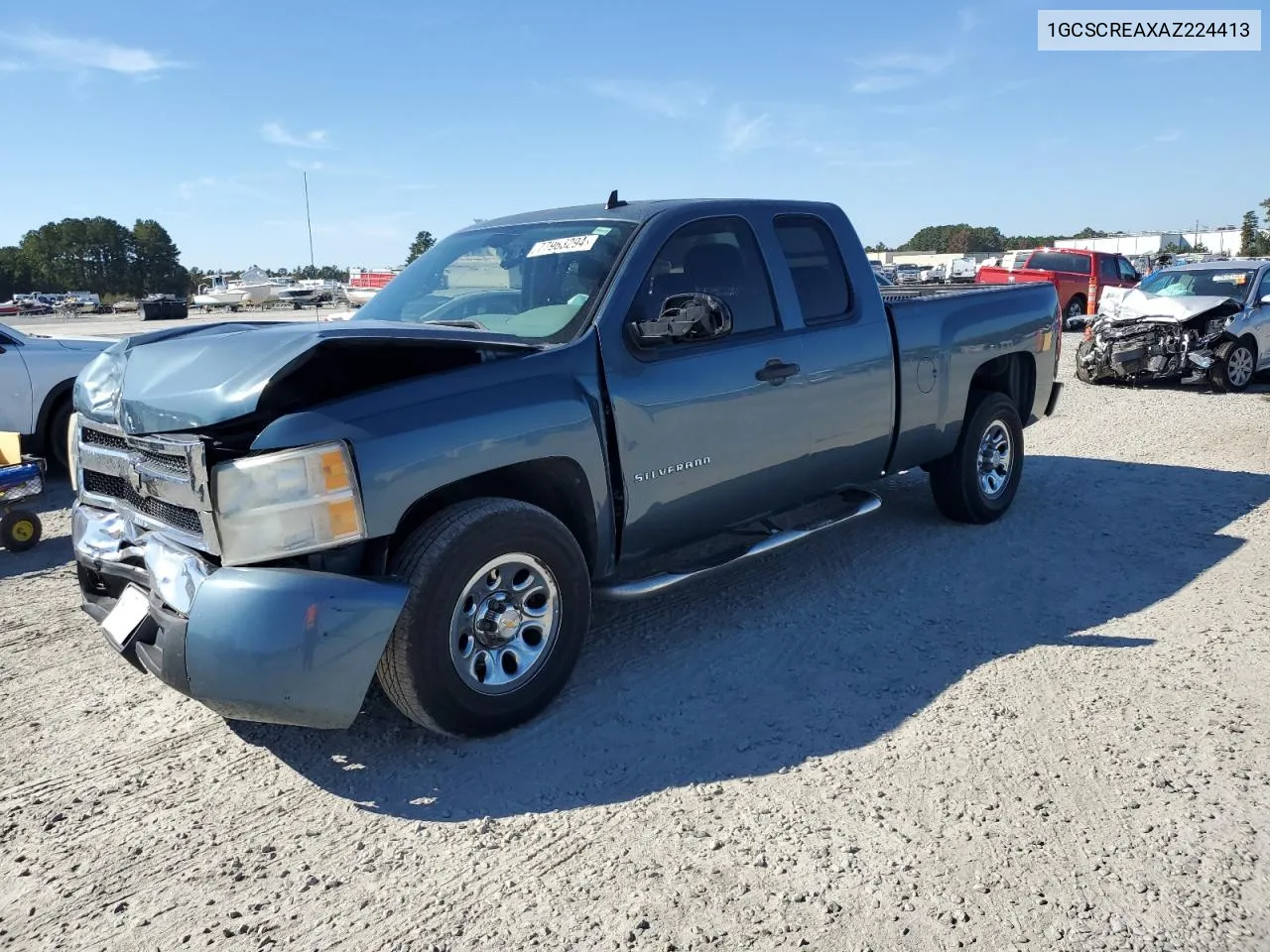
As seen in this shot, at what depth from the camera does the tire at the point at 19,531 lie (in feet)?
20.0

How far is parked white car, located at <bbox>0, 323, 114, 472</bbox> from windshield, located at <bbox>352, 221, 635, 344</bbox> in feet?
15.5

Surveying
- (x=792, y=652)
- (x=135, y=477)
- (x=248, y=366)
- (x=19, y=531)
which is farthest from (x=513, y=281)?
(x=19, y=531)

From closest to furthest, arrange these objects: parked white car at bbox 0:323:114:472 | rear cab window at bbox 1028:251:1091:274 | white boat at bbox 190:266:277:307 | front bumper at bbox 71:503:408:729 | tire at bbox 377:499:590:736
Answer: front bumper at bbox 71:503:408:729, tire at bbox 377:499:590:736, parked white car at bbox 0:323:114:472, rear cab window at bbox 1028:251:1091:274, white boat at bbox 190:266:277:307

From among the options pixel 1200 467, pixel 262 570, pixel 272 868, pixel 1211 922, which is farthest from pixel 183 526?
pixel 1200 467

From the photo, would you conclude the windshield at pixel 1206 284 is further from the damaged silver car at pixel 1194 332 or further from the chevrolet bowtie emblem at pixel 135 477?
the chevrolet bowtie emblem at pixel 135 477

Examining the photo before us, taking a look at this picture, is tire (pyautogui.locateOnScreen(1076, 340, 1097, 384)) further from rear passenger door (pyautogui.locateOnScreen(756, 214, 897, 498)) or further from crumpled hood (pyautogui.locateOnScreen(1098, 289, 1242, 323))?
rear passenger door (pyautogui.locateOnScreen(756, 214, 897, 498))

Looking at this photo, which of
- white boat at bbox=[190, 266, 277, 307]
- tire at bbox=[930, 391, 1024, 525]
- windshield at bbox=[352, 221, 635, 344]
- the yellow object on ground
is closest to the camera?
windshield at bbox=[352, 221, 635, 344]

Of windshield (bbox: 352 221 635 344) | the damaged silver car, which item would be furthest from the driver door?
the damaged silver car

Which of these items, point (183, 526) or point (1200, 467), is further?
point (1200, 467)

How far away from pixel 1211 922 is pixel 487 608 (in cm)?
237

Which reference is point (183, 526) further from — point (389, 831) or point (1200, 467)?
point (1200, 467)

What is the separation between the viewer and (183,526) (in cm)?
332

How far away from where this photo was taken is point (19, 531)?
616 cm

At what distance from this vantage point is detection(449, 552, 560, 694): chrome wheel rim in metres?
3.42
